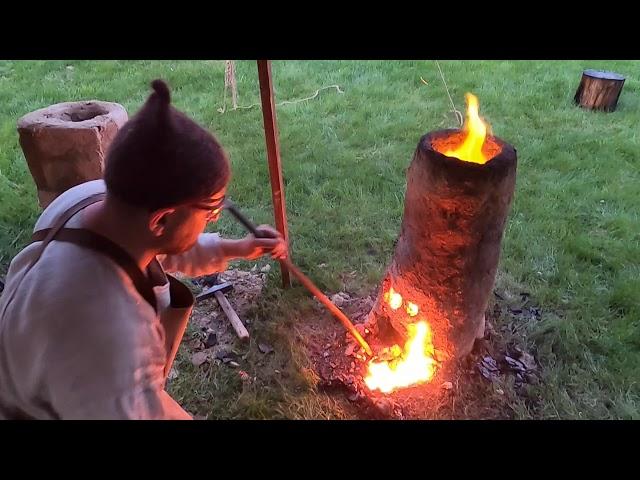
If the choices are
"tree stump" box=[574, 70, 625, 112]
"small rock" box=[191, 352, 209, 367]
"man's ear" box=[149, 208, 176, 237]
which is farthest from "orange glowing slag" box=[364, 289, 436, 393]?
"tree stump" box=[574, 70, 625, 112]

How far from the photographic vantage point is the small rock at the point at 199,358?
2910 millimetres

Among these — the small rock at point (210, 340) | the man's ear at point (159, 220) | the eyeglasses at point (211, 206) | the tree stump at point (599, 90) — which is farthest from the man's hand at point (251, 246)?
the tree stump at point (599, 90)

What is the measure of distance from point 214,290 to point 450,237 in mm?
1550

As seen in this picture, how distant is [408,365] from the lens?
8.83 feet

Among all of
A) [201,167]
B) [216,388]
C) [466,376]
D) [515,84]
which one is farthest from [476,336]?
[515,84]

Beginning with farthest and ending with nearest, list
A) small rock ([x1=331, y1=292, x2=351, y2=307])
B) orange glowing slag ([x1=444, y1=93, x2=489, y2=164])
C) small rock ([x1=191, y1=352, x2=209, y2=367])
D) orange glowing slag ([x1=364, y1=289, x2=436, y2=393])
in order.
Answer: small rock ([x1=331, y1=292, x2=351, y2=307]), small rock ([x1=191, y1=352, x2=209, y2=367]), orange glowing slag ([x1=364, y1=289, x2=436, y2=393]), orange glowing slag ([x1=444, y1=93, x2=489, y2=164])

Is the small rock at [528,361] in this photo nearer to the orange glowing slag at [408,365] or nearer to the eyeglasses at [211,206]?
Answer: the orange glowing slag at [408,365]

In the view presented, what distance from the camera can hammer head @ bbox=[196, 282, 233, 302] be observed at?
130 inches

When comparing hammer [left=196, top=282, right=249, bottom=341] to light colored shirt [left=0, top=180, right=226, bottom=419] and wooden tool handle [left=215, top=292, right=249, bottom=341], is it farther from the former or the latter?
light colored shirt [left=0, top=180, right=226, bottom=419]

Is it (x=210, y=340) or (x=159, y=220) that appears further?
(x=210, y=340)

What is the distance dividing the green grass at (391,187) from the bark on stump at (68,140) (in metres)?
0.83

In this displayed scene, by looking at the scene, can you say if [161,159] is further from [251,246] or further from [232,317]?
[232,317]

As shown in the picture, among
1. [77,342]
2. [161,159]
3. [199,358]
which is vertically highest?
[161,159]

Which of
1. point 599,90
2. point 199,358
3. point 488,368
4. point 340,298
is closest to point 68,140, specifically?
point 199,358
